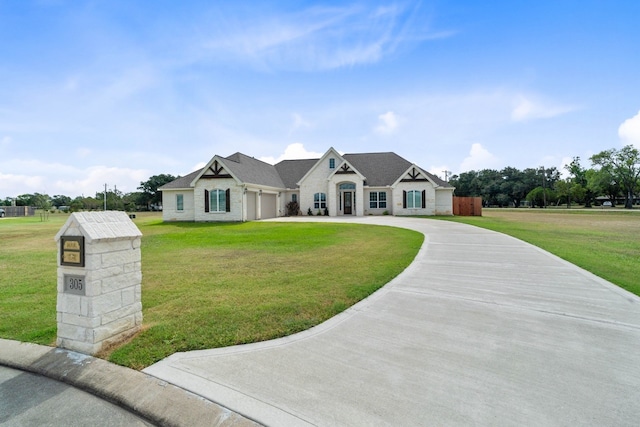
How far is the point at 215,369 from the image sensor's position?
3.10 meters

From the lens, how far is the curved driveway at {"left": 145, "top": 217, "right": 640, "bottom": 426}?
96.5 inches

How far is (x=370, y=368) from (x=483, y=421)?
1064mm

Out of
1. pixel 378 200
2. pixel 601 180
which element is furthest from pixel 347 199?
pixel 601 180

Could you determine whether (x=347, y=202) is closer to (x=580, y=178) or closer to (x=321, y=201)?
(x=321, y=201)

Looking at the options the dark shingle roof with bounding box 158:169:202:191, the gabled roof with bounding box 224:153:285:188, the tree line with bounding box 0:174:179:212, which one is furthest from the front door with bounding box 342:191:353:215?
the tree line with bounding box 0:174:179:212

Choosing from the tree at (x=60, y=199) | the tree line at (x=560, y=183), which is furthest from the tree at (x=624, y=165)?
the tree at (x=60, y=199)

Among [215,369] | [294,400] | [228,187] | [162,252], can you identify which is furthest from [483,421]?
[228,187]

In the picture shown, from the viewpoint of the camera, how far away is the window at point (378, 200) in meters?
30.2

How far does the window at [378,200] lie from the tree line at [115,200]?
123 feet

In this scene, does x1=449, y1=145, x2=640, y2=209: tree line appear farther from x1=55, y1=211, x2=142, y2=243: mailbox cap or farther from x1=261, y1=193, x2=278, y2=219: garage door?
x1=55, y1=211, x2=142, y2=243: mailbox cap

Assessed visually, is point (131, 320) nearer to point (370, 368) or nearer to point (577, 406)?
point (370, 368)

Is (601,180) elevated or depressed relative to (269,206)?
elevated

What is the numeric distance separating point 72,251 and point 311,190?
27219mm

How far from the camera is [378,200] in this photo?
30281 mm
